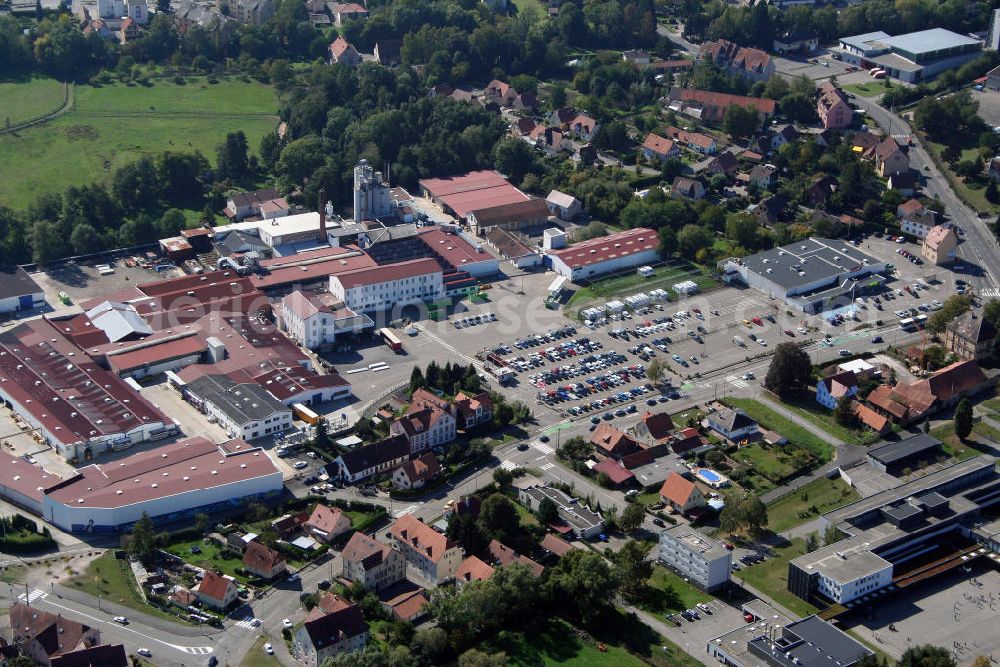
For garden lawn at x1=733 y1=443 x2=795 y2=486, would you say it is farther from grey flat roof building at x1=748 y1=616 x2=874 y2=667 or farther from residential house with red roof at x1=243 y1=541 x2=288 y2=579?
residential house with red roof at x1=243 y1=541 x2=288 y2=579

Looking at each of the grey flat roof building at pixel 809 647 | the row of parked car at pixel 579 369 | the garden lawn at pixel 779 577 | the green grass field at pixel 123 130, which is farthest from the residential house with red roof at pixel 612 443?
the green grass field at pixel 123 130

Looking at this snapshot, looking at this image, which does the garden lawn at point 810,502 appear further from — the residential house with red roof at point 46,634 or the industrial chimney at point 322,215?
the industrial chimney at point 322,215

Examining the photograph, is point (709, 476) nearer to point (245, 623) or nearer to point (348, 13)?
point (245, 623)

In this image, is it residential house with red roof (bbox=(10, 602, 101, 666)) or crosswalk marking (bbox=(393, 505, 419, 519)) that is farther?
crosswalk marking (bbox=(393, 505, 419, 519))

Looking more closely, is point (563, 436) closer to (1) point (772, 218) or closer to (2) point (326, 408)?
(2) point (326, 408)

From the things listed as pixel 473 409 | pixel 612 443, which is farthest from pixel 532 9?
pixel 612 443

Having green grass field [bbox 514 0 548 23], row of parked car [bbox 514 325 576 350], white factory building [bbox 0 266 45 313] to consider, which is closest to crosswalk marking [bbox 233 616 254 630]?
row of parked car [bbox 514 325 576 350]
